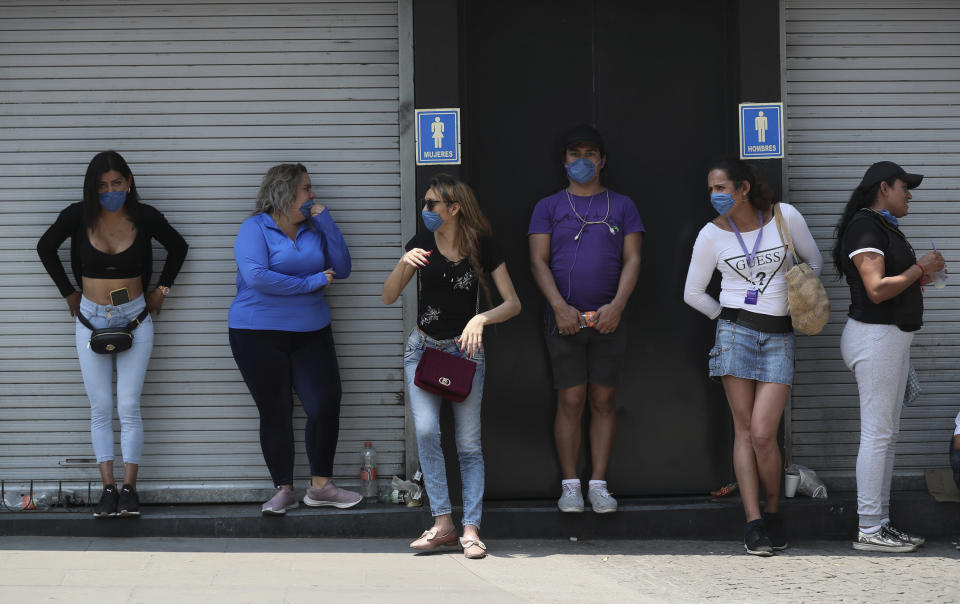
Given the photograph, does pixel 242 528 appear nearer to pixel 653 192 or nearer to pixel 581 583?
pixel 581 583

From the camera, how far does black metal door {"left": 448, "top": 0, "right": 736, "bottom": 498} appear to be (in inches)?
266

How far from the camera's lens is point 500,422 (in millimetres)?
6766

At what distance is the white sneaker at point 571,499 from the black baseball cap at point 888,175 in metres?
2.45

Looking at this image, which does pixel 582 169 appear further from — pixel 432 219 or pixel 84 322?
pixel 84 322

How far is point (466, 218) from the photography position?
233 inches

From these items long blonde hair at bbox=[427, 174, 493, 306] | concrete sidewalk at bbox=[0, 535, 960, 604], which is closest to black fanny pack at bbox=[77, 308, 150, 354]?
concrete sidewalk at bbox=[0, 535, 960, 604]

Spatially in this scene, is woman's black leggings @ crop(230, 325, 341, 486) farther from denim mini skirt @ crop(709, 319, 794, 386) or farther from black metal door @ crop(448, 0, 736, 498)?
denim mini skirt @ crop(709, 319, 794, 386)

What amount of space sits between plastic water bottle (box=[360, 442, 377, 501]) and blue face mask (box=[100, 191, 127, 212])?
6.92 ft

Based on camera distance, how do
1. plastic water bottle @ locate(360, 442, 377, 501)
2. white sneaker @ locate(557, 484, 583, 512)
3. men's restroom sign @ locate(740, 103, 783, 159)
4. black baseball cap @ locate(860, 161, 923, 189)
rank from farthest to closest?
plastic water bottle @ locate(360, 442, 377, 501)
men's restroom sign @ locate(740, 103, 783, 159)
white sneaker @ locate(557, 484, 583, 512)
black baseball cap @ locate(860, 161, 923, 189)

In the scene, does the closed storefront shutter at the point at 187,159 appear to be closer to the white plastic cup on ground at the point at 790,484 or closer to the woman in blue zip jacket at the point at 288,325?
the woman in blue zip jacket at the point at 288,325

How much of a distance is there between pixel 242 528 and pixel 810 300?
11.8ft

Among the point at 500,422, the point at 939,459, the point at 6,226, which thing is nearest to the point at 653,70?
the point at 500,422

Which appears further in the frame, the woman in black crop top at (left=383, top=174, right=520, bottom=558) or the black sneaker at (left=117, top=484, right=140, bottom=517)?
the black sneaker at (left=117, top=484, right=140, bottom=517)

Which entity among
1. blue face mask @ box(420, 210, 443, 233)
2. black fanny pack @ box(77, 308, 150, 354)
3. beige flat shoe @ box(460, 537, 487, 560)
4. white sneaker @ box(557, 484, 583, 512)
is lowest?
beige flat shoe @ box(460, 537, 487, 560)
